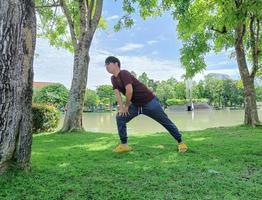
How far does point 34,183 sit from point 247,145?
4.40 m

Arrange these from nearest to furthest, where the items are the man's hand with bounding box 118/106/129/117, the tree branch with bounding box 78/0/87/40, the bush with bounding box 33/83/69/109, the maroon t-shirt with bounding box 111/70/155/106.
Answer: the maroon t-shirt with bounding box 111/70/155/106
the man's hand with bounding box 118/106/129/117
the tree branch with bounding box 78/0/87/40
the bush with bounding box 33/83/69/109

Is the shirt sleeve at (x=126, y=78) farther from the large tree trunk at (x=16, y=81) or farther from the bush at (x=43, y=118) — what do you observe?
the bush at (x=43, y=118)

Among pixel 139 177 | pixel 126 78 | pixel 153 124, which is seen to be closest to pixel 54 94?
pixel 153 124

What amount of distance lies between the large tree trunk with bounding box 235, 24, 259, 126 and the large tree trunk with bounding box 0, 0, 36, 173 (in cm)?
1088

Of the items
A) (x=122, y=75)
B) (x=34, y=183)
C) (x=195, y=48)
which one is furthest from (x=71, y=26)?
(x=34, y=183)

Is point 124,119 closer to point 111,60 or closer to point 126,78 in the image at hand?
point 126,78

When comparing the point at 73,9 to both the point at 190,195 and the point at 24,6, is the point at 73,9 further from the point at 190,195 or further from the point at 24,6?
the point at 190,195

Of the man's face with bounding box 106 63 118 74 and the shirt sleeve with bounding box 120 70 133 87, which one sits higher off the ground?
the man's face with bounding box 106 63 118 74

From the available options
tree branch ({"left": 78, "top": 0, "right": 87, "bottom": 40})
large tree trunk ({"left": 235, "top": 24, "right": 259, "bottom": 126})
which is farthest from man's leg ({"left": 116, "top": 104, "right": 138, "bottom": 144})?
large tree trunk ({"left": 235, "top": 24, "right": 259, "bottom": 126})

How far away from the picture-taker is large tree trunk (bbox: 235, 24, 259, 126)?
43.6 ft

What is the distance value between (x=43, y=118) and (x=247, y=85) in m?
8.18

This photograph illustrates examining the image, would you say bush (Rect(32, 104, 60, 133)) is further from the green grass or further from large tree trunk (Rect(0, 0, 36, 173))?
large tree trunk (Rect(0, 0, 36, 173))

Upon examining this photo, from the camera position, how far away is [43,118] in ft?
43.9

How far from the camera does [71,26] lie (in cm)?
1230
